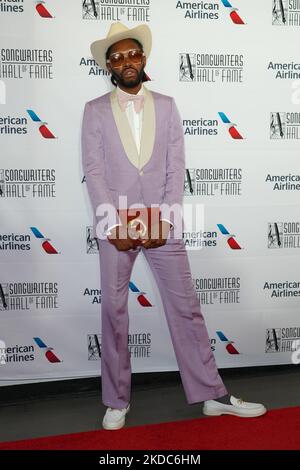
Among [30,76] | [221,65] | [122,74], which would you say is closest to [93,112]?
[122,74]

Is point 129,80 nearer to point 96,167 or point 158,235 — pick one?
point 96,167

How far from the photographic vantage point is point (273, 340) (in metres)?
3.05

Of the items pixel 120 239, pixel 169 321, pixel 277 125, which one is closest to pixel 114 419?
pixel 169 321

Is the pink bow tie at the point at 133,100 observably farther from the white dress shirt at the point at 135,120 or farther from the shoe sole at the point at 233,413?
the shoe sole at the point at 233,413

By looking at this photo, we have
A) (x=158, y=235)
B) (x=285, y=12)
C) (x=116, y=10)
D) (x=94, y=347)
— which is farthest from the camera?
(x=94, y=347)

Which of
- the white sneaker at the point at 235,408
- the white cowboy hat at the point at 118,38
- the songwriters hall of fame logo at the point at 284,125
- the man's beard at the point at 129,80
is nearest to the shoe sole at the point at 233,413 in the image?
the white sneaker at the point at 235,408

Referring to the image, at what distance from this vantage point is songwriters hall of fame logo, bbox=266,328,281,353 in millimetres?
3035

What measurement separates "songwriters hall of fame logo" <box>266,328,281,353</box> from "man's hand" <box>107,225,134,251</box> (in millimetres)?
1105

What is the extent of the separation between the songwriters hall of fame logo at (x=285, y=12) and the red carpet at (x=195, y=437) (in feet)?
6.53

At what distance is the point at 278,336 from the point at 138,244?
3.68ft

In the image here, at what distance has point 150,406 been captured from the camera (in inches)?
107

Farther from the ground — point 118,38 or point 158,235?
point 118,38

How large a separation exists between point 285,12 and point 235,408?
203 cm

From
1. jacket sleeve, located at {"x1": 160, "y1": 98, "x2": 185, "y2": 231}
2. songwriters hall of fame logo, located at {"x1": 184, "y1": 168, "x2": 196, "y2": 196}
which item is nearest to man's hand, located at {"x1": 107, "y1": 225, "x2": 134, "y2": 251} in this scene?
jacket sleeve, located at {"x1": 160, "y1": 98, "x2": 185, "y2": 231}
